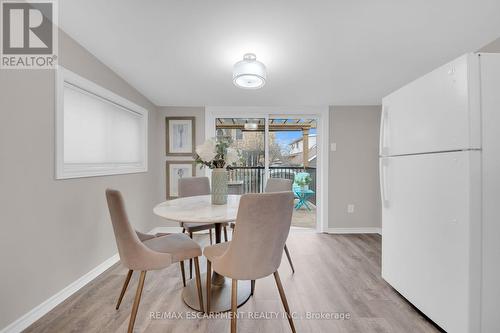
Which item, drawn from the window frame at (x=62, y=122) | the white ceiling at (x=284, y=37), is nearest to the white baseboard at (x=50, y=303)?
the window frame at (x=62, y=122)

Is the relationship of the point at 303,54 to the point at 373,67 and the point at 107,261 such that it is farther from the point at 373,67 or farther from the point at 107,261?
the point at 107,261

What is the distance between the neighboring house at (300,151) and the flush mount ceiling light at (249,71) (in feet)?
5.85

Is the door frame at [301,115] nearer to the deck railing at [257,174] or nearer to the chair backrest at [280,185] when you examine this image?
the deck railing at [257,174]

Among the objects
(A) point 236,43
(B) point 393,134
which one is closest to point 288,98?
(A) point 236,43

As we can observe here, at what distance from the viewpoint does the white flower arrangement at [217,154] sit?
182cm

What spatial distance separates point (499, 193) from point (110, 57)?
10.5 feet

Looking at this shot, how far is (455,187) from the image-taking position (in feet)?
4.31

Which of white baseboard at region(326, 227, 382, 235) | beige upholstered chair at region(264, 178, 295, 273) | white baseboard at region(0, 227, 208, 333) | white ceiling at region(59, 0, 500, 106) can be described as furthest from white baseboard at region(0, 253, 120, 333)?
white baseboard at region(326, 227, 382, 235)

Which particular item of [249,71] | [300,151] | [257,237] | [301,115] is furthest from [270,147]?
[257,237]

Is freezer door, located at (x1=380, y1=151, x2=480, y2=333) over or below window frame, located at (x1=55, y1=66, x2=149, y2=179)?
below

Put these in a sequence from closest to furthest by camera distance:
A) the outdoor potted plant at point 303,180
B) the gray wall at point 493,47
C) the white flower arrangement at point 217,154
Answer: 1. the white flower arrangement at point 217,154
2. the gray wall at point 493,47
3. the outdoor potted plant at point 303,180

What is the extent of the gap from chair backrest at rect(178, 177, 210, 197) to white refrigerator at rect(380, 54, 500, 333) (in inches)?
81.1

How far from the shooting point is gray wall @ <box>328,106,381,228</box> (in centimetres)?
341

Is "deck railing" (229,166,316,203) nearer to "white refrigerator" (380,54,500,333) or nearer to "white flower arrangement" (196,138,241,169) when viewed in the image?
"white flower arrangement" (196,138,241,169)
